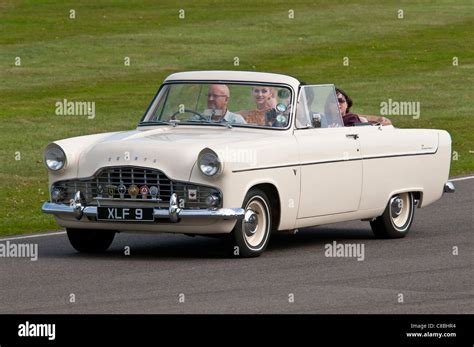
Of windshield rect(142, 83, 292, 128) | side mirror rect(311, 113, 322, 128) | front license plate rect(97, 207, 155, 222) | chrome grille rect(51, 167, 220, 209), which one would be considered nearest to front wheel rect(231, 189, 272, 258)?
chrome grille rect(51, 167, 220, 209)

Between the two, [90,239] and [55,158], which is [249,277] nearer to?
[90,239]

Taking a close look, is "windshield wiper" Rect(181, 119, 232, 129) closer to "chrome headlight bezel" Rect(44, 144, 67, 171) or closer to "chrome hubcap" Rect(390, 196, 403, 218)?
"chrome headlight bezel" Rect(44, 144, 67, 171)

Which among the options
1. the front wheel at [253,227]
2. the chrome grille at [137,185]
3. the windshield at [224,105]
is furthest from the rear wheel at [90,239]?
the front wheel at [253,227]

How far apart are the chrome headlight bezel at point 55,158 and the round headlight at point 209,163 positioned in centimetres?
134

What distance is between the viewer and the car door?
12.9m

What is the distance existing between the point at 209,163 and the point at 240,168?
0.28 meters

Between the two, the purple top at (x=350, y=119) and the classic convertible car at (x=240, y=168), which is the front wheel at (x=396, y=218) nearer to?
the classic convertible car at (x=240, y=168)

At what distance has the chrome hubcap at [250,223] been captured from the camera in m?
12.4

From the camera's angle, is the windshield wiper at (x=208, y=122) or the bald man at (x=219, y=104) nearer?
the windshield wiper at (x=208, y=122)

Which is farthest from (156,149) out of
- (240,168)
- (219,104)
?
(219,104)

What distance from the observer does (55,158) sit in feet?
42.0

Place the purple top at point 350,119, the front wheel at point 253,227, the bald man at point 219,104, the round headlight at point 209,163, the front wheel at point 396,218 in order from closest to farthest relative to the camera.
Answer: the round headlight at point 209,163 → the front wheel at point 253,227 → the bald man at point 219,104 → the front wheel at point 396,218 → the purple top at point 350,119
